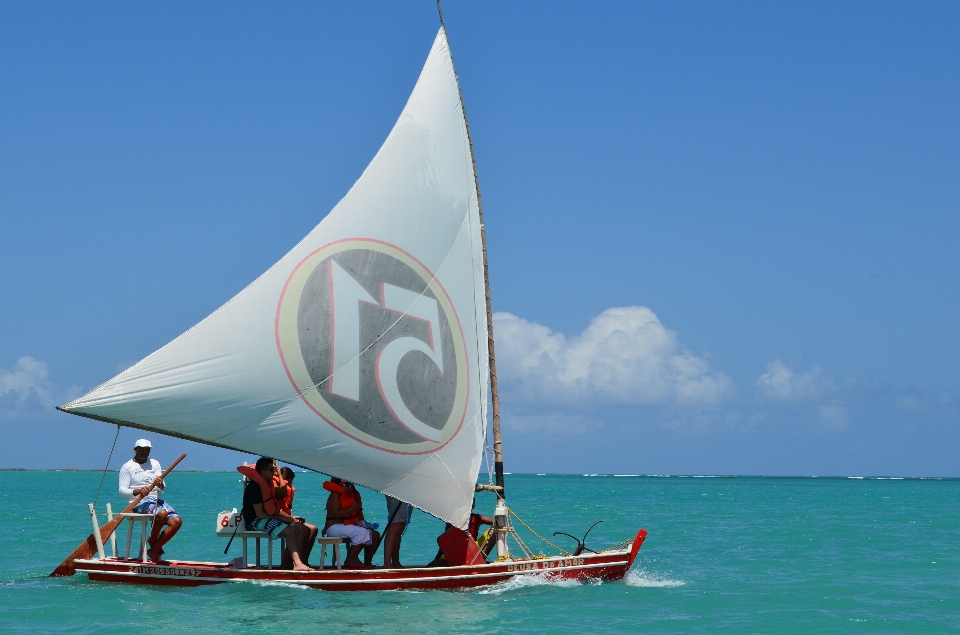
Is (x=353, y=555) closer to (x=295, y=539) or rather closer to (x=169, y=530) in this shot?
(x=295, y=539)

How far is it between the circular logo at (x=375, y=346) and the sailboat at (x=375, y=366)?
0.02m

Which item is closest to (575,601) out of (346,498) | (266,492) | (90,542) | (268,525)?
(346,498)

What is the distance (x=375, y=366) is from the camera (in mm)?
18375

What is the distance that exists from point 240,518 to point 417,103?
7.41m

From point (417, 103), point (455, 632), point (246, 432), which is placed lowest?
point (455, 632)

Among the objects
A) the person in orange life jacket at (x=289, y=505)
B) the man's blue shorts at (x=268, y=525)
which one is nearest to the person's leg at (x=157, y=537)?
the man's blue shorts at (x=268, y=525)

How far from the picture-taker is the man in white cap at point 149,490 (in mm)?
18062

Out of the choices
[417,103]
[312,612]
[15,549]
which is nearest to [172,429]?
[312,612]

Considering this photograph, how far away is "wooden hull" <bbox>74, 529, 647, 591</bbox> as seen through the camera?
682 inches

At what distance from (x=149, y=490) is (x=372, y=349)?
4.08 m

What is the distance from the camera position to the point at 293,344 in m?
18.0

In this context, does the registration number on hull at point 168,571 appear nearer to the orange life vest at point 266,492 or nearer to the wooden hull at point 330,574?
the wooden hull at point 330,574

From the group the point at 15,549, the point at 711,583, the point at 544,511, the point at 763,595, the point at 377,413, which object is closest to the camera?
the point at 377,413

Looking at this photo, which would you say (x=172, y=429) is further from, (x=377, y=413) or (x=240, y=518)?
(x=377, y=413)
